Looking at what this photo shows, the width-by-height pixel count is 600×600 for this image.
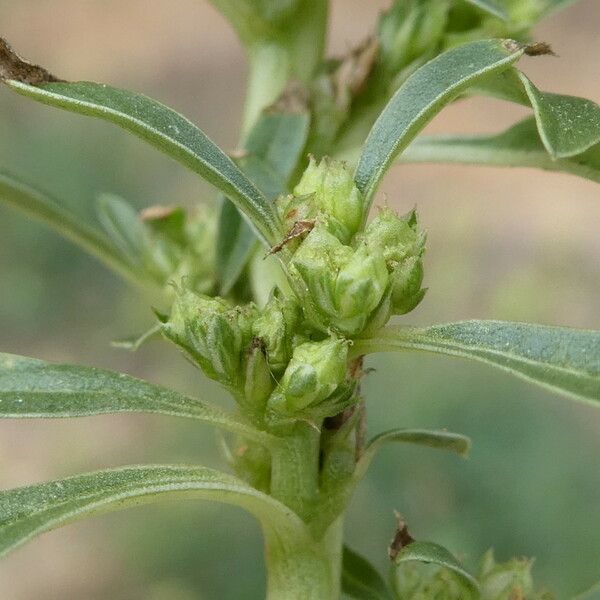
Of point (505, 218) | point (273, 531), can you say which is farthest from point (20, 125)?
point (273, 531)

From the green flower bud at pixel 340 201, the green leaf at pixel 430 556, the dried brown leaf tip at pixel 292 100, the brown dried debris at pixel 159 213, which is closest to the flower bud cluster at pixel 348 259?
the green flower bud at pixel 340 201

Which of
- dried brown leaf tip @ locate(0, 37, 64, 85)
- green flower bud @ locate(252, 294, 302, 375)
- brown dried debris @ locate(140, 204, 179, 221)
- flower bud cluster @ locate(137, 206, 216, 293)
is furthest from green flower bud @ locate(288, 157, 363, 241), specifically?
brown dried debris @ locate(140, 204, 179, 221)

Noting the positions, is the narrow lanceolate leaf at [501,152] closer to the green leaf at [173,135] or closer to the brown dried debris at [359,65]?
the brown dried debris at [359,65]

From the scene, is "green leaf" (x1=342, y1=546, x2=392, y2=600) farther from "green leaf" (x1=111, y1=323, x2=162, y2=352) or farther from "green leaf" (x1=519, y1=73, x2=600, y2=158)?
"green leaf" (x1=519, y1=73, x2=600, y2=158)

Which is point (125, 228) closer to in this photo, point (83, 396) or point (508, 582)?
point (83, 396)

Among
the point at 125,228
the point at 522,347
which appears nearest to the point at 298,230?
the point at 522,347

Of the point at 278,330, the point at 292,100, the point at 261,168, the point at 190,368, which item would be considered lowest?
the point at 190,368
